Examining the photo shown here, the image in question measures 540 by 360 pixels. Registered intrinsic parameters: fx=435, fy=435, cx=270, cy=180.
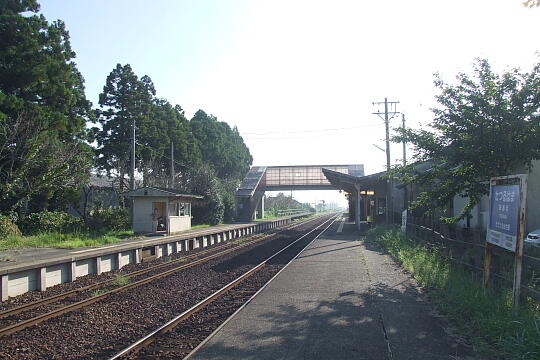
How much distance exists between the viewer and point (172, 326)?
6629 millimetres

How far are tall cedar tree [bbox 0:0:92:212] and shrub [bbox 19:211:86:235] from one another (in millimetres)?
980

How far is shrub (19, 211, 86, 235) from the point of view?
21.5 meters

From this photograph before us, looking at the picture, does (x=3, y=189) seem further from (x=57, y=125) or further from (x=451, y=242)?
(x=451, y=242)

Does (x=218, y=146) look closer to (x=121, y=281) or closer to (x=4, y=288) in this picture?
(x=121, y=281)

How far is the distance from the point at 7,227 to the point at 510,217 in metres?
20.0

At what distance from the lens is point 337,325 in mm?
6160

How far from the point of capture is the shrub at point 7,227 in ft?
61.5

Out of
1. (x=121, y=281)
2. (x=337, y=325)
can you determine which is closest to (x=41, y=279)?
(x=121, y=281)

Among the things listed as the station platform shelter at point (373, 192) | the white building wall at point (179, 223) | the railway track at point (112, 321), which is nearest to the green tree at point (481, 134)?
the railway track at point (112, 321)

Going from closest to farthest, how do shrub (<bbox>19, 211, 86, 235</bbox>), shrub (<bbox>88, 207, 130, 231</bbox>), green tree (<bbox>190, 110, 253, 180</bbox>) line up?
shrub (<bbox>19, 211, 86, 235</bbox>) → shrub (<bbox>88, 207, 130, 231</bbox>) → green tree (<bbox>190, 110, 253, 180</bbox>)

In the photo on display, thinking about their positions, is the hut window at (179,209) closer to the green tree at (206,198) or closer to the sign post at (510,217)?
the green tree at (206,198)

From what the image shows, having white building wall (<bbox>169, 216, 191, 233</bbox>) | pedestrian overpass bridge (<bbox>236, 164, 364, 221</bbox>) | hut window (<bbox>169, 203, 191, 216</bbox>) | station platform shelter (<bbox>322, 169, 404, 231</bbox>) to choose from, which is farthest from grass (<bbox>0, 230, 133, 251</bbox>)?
pedestrian overpass bridge (<bbox>236, 164, 364, 221</bbox>)

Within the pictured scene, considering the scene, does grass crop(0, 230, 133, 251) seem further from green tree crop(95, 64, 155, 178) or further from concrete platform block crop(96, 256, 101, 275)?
green tree crop(95, 64, 155, 178)

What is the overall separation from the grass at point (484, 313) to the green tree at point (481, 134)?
176 cm
